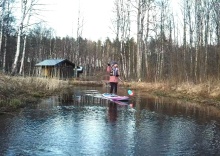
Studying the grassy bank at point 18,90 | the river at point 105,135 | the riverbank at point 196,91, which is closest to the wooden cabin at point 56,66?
the riverbank at point 196,91

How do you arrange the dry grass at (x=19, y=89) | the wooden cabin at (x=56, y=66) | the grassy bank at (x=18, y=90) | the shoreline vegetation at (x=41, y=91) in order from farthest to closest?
the wooden cabin at (x=56, y=66) → the shoreline vegetation at (x=41, y=91) → the dry grass at (x=19, y=89) → the grassy bank at (x=18, y=90)

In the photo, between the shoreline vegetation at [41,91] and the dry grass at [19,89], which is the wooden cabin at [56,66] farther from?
the dry grass at [19,89]

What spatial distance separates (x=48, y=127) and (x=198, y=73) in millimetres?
16750

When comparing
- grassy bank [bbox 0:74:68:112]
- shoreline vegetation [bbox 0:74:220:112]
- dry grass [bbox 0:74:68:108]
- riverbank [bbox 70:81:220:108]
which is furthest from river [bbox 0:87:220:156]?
riverbank [bbox 70:81:220:108]

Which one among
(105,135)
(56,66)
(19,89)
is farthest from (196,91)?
(56,66)

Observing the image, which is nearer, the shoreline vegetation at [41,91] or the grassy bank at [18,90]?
the grassy bank at [18,90]

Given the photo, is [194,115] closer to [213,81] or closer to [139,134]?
[139,134]

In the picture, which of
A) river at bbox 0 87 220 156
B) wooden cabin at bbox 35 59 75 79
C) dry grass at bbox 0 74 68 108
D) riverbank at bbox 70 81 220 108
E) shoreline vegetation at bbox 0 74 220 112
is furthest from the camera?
wooden cabin at bbox 35 59 75 79

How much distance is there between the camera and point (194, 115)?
1222cm

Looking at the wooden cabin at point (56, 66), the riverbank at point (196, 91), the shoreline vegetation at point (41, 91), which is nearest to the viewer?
the shoreline vegetation at point (41, 91)

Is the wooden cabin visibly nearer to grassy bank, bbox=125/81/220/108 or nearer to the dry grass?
grassy bank, bbox=125/81/220/108

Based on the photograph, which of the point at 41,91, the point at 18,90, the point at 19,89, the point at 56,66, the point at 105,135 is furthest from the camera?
the point at 56,66

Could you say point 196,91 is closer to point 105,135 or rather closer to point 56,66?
point 105,135

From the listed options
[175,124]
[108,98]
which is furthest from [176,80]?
[175,124]
